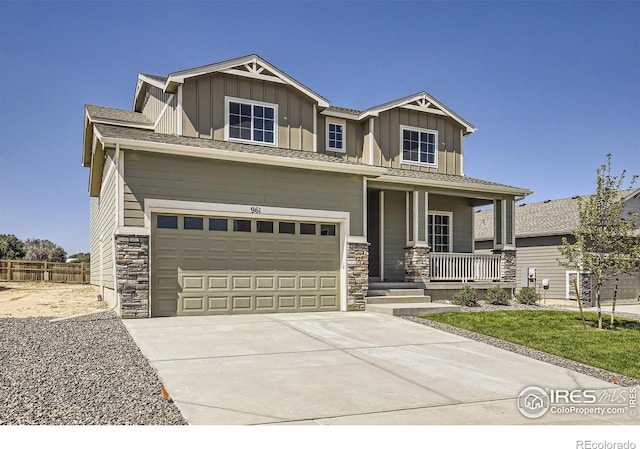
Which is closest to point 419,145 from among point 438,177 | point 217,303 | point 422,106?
point 422,106

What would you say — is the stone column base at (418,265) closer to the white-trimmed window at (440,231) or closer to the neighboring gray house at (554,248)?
the white-trimmed window at (440,231)

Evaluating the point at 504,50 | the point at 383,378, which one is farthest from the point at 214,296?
the point at 504,50

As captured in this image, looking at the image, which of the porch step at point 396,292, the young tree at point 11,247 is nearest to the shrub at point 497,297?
the porch step at point 396,292

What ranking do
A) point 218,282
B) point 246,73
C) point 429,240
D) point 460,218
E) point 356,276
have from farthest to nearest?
point 460,218, point 429,240, point 246,73, point 356,276, point 218,282

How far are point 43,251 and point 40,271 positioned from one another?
1272cm

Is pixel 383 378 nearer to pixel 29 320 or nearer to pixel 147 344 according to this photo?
pixel 147 344

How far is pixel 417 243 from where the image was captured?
15.5 metres

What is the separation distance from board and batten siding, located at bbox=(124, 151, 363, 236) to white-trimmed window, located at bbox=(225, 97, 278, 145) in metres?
1.94

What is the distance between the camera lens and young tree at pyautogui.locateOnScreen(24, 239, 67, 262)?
37.4m

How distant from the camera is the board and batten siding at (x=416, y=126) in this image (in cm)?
1689

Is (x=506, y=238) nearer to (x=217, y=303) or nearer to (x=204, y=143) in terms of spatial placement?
(x=217, y=303)

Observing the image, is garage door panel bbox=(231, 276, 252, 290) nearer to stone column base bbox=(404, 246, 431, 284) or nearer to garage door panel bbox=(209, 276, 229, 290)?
garage door panel bbox=(209, 276, 229, 290)

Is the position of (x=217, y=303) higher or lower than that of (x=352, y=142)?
lower

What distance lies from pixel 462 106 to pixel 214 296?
1217 centimetres
